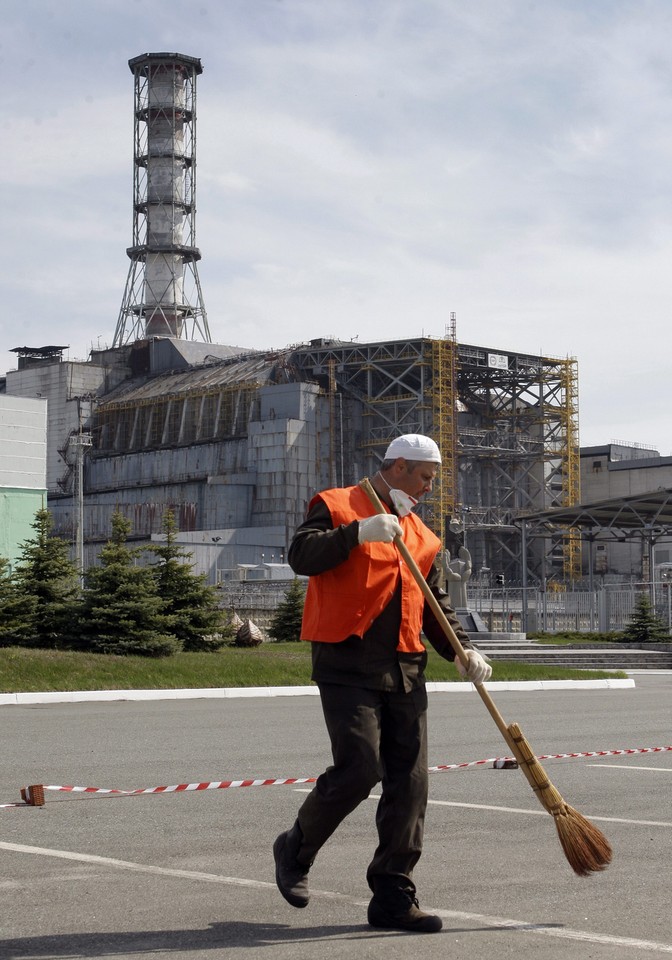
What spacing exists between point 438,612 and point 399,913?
1.23m

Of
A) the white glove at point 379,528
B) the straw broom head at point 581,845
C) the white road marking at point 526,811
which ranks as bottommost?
the white road marking at point 526,811

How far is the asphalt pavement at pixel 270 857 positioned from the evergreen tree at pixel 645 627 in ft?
104

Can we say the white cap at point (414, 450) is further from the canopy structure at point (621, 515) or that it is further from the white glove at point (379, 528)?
the canopy structure at point (621, 515)

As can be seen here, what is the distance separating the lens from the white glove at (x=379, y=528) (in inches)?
228

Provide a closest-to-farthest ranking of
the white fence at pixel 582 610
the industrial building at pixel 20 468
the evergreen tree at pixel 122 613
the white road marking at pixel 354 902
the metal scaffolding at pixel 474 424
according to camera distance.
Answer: the white road marking at pixel 354 902 → the evergreen tree at pixel 122 613 → the white fence at pixel 582 610 → the industrial building at pixel 20 468 → the metal scaffolding at pixel 474 424

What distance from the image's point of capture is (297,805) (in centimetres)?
948

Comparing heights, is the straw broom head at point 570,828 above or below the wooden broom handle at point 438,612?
below

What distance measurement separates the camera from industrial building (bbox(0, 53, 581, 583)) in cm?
8631

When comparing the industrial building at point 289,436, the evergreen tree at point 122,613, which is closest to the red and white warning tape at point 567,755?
the evergreen tree at point 122,613

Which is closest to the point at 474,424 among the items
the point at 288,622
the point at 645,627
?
the point at 645,627

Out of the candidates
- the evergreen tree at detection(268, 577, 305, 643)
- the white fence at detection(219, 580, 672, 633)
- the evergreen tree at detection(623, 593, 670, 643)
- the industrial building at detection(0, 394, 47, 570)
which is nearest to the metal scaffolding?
the white fence at detection(219, 580, 672, 633)

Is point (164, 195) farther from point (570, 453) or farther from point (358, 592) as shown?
point (358, 592)

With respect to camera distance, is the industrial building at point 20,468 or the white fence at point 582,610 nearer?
the white fence at point 582,610

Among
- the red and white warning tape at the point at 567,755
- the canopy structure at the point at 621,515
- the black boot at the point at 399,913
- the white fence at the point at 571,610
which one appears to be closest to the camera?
the black boot at the point at 399,913
